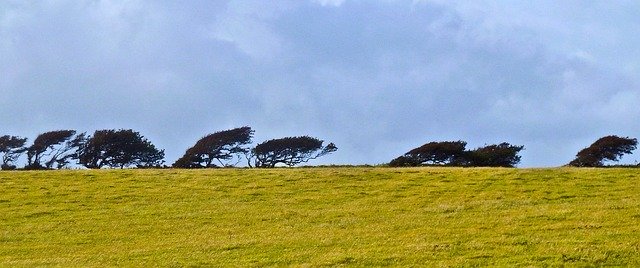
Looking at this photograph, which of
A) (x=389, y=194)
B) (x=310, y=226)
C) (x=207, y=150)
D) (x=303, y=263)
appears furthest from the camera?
(x=207, y=150)

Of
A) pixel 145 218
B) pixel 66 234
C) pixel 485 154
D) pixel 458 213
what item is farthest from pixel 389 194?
pixel 485 154

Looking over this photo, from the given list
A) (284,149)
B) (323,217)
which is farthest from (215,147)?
(323,217)

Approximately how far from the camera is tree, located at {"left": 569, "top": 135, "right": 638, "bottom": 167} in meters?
58.0

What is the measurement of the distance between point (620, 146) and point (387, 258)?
40500 millimetres

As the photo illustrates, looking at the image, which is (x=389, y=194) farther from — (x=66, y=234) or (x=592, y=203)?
(x=66, y=234)

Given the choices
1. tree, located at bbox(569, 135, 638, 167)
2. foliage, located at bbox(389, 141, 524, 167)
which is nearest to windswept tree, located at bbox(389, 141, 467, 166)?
foliage, located at bbox(389, 141, 524, 167)

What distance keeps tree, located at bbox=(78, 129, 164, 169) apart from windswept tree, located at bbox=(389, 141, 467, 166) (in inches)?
782

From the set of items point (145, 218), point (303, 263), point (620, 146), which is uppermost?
point (620, 146)

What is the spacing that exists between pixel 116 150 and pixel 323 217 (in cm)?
3968

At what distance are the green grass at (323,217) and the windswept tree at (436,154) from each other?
583 inches

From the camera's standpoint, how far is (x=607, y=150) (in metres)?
58.5

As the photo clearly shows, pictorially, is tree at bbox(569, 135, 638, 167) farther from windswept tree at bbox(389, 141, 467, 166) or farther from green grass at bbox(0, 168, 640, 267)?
green grass at bbox(0, 168, 640, 267)

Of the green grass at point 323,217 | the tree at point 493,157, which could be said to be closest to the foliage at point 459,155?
the tree at point 493,157

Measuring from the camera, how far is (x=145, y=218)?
104 feet
